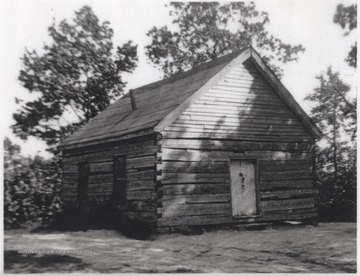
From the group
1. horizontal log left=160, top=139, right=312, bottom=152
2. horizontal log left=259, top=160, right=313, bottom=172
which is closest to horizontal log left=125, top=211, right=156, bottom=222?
horizontal log left=160, top=139, right=312, bottom=152

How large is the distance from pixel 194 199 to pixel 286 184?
3617mm

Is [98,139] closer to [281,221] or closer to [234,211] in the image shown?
[234,211]

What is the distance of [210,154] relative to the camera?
14.0m

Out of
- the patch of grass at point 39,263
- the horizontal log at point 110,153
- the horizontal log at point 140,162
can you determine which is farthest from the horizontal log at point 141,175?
the patch of grass at point 39,263

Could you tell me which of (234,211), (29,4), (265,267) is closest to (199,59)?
(234,211)

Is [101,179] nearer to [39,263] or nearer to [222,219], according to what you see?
[222,219]

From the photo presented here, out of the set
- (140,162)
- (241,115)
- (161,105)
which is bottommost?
(140,162)

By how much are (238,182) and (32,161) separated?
637cm

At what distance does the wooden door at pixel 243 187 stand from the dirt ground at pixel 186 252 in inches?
42.1

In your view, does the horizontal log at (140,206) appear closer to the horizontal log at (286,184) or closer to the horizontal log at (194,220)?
the horizontal log at (194,220)

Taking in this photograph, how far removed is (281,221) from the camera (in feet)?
49.7

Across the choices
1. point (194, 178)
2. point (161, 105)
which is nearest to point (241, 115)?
point (161, 105)

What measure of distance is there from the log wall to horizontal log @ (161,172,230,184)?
43 cm

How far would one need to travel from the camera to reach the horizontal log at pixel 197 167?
13234 mm
